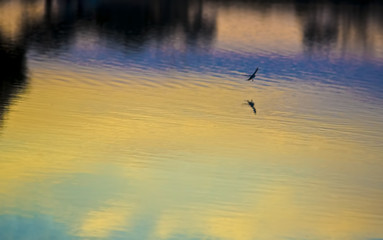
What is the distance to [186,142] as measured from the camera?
21062mm

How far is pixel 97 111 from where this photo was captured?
24781 mm

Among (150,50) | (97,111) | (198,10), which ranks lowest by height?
(198,10)

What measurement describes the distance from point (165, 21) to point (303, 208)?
179 feet

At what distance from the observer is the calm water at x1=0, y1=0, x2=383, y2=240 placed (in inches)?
602

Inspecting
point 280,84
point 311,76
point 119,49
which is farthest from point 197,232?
point 119,49

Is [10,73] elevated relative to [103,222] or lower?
lower

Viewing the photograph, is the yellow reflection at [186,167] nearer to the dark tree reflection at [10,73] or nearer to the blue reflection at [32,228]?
the blue reflection at [32,228]

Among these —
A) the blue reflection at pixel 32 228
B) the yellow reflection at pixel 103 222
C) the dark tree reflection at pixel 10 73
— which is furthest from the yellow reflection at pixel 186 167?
the dark tree reflection at pixel 10 73

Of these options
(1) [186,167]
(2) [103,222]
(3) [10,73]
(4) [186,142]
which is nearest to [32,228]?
(2) [103,222]

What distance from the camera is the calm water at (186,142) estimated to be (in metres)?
15.3

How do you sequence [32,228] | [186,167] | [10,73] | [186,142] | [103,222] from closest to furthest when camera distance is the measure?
[32,228] → [103,222] → [186,167] → [186,142] → [10,73]

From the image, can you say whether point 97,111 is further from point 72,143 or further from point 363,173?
point 363,173

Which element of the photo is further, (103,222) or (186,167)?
(186,167)

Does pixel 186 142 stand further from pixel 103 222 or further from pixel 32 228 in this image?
pixel 32 228
